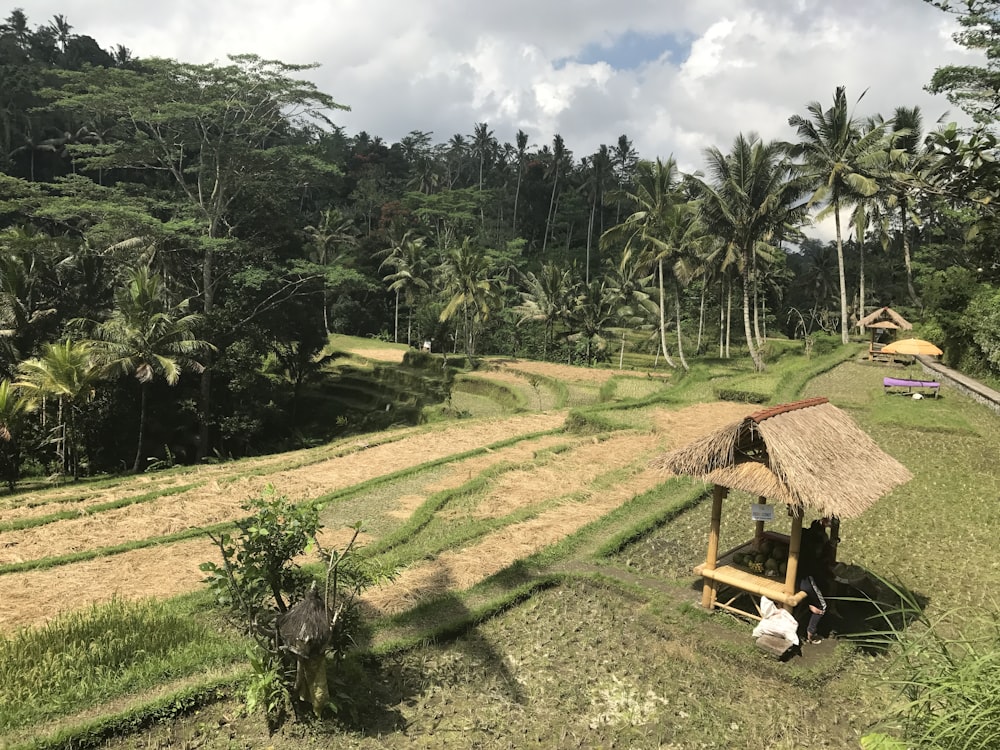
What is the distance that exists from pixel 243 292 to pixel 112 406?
272 inches

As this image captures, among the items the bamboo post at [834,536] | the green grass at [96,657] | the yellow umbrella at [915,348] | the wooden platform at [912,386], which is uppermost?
the yellow umbrella at [915,348]

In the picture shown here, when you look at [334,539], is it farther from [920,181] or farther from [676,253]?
[676,253]

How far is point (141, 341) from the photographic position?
1858 cm

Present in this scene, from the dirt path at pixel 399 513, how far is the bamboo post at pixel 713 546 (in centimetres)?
300

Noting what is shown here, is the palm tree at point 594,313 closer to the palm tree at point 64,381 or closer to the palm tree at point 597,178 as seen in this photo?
the palm tree at point 597,178

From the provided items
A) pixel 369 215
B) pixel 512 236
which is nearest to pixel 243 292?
pixel 369 215

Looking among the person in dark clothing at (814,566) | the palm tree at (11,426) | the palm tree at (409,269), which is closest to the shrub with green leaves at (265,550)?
the person in dark clothing at (814,566)

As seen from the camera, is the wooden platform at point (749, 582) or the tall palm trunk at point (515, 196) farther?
the tall palm trunk at point (515, 196)

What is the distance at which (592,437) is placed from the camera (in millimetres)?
16828

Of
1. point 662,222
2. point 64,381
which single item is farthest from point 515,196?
point 64,381

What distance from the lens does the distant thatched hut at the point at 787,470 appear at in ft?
21.7

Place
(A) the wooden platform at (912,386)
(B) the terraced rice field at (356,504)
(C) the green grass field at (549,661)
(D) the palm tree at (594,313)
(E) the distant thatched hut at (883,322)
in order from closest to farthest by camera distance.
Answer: (C) the green grass field at (549,661)
(B) the terraced rice field at (356,504)
(A) the wooden platform at (912,386)
(E) the distant thatched hut at (883,322)
(D) the palm tree at (594,313)

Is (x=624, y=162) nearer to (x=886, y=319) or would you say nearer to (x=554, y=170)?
(x=554, y=170)

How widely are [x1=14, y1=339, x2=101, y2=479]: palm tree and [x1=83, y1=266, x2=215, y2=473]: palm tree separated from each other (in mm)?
655
